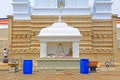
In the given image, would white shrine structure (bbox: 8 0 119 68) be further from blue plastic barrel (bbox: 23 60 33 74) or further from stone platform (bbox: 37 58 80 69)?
blue plastic barrel (bbox: 23 60 33 74)

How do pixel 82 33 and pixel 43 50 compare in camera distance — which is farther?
pixel 82 33

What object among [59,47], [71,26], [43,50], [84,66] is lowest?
[84,66]

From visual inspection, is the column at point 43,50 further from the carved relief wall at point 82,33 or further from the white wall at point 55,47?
the carved relief wall at point 82,33

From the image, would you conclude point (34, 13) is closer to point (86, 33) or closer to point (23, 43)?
point (23, 43)

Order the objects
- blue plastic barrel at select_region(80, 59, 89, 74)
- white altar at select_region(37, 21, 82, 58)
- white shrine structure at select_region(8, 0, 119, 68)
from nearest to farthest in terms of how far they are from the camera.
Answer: blue plastic barrel at select_region(80, 59, 89, 74)
white altar at select_region(37, 21, 82, 58)
white shrine structure at select_region(8, 0, 119, 68)

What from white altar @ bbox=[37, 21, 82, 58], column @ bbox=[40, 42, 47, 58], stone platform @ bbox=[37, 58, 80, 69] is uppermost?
white altar @ bbox=[37, 21, 82, 58]

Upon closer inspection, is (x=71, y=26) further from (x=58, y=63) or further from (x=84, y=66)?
(x=84, y=66)

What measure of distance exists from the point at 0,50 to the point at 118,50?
10170mm

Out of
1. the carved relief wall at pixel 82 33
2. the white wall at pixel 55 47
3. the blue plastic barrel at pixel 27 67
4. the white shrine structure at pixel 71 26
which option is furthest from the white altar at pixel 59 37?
the carved relief wall at pixel 82 33

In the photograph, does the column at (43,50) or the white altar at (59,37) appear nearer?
the white altar at (59,37)

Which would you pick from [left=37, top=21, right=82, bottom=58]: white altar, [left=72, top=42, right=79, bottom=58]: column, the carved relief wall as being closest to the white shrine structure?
the carved relief wall

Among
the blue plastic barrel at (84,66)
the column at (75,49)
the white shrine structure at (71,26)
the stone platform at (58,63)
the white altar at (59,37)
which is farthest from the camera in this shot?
the white shrine structure at (71,26)

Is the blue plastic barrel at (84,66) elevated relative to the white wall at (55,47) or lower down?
lower down

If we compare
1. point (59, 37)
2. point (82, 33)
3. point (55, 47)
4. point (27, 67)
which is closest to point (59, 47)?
point (55, 47)
